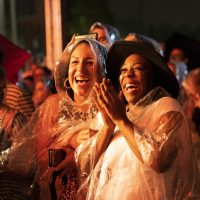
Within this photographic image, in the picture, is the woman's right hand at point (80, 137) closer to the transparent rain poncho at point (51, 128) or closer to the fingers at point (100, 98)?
the transparent rain poncho at point (51, 128)

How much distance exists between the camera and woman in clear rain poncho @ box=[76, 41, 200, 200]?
332 centimetres

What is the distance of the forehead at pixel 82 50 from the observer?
4121 millimetres

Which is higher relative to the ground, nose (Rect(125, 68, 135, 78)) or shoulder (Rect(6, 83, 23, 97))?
nose (Rect(125, 68, 135, 78))

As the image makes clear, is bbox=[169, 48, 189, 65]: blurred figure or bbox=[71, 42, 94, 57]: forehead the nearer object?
bbox=[71, 42, 94, 57]: forehead

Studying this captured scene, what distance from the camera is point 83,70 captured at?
13.4 ft

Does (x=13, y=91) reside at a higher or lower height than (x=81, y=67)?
lower

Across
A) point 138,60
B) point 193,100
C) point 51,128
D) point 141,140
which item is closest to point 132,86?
point 138,60

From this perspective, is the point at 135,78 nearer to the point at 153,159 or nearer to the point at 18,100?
the point at 153,159

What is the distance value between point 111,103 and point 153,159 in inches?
15.6

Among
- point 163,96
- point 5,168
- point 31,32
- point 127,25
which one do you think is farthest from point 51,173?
point 31,32

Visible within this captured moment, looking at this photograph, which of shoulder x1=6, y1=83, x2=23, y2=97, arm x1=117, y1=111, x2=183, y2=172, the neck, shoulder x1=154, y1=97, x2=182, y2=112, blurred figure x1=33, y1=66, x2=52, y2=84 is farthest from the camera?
blurred figure x1=33, y1=66, x2=52, y2=84

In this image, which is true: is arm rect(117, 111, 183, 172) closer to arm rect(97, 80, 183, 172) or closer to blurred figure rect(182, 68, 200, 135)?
arm rect(97, 80, 183, 172)

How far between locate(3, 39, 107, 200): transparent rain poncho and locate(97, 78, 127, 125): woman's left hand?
0.69m

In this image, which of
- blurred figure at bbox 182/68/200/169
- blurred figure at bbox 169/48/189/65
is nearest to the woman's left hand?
blurred figure at bbox 182/68/200/169
